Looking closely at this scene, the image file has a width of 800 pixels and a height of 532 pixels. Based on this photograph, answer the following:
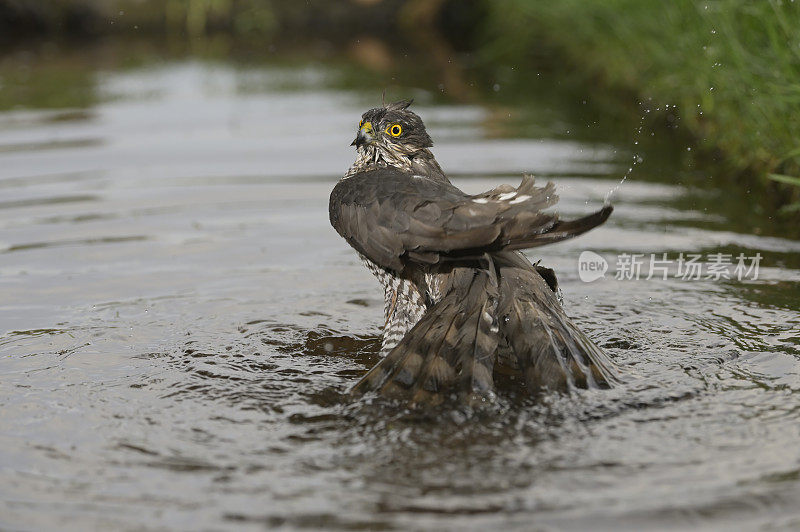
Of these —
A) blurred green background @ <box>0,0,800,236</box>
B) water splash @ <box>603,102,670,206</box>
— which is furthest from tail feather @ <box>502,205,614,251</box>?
water splash @ <box>603,102,670,206</box>

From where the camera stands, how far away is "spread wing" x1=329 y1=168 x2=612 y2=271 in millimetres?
4633

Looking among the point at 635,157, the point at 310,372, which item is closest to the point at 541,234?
the point at 310,372

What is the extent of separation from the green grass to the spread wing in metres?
2.37

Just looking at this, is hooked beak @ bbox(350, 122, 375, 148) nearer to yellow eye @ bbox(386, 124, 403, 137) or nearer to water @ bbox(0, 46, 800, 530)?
yellow eye @ bbox(386, 124, 403, 137)

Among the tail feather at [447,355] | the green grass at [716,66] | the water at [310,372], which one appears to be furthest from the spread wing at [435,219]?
the green grass at [716,66]

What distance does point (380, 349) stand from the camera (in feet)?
18.8

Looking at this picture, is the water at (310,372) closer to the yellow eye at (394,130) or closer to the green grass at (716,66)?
the green grass at (716,66)

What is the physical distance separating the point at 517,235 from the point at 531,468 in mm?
993

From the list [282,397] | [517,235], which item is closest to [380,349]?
[282,397]

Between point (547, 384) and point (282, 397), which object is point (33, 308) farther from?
point (547, 384)

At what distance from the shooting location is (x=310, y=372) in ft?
17.5

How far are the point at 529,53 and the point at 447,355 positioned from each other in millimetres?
14051

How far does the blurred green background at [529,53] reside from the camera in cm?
831

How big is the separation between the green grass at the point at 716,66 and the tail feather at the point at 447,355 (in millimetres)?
2368
